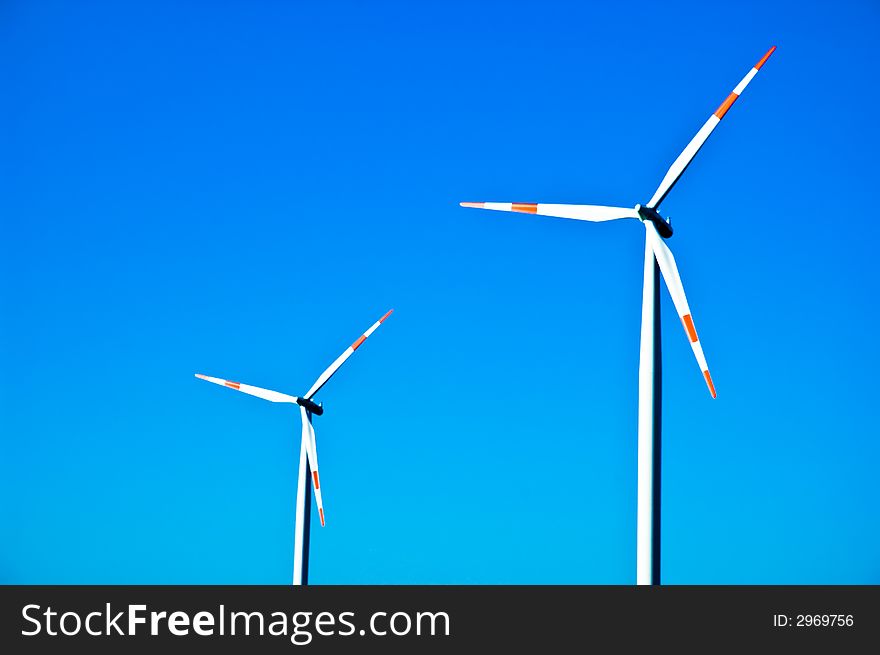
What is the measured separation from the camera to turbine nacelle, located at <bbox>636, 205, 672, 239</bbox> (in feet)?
140

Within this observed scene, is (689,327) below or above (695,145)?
below

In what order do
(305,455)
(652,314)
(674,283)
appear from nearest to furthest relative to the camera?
(652,314) → (674,283) → (305,455)

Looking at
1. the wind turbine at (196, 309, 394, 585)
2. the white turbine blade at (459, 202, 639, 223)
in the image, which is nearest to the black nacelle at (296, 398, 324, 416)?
the wind turbine at (196, 309, 394, 585)

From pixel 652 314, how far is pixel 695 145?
7506 mm

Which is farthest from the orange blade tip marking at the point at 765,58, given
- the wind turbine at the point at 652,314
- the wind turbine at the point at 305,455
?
the wind turbine at the point at 305,455

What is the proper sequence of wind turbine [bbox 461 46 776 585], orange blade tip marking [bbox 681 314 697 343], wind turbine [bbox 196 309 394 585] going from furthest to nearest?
wind turbine [bbox 196 309 394 585] < orange blade tip marking [bbox 681 314 697 343] < wind turbine [bbox 461 46 776 585]

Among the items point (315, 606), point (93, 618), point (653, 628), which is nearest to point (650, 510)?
point (653, 628)

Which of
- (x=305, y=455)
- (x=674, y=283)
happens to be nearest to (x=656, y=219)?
(x=674, y=283)

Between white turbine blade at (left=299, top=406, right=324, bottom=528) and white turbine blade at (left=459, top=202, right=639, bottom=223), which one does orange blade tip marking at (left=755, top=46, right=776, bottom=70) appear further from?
white turbine blade at (left=299, top=406, right=324, bottom=528)

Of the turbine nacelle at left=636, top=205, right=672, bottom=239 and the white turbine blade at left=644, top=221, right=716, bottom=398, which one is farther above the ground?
the turbine nacelle at left=636, top=205, right=672, bottom=239

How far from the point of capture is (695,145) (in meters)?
44.3

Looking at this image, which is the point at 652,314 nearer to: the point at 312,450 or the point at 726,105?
the point at 726,105

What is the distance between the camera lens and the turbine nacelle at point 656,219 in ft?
140

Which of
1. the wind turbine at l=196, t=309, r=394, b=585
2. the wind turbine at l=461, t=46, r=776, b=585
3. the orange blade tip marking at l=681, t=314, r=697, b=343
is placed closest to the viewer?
the wind turbine at l=461, t=46, r=776, b=585
